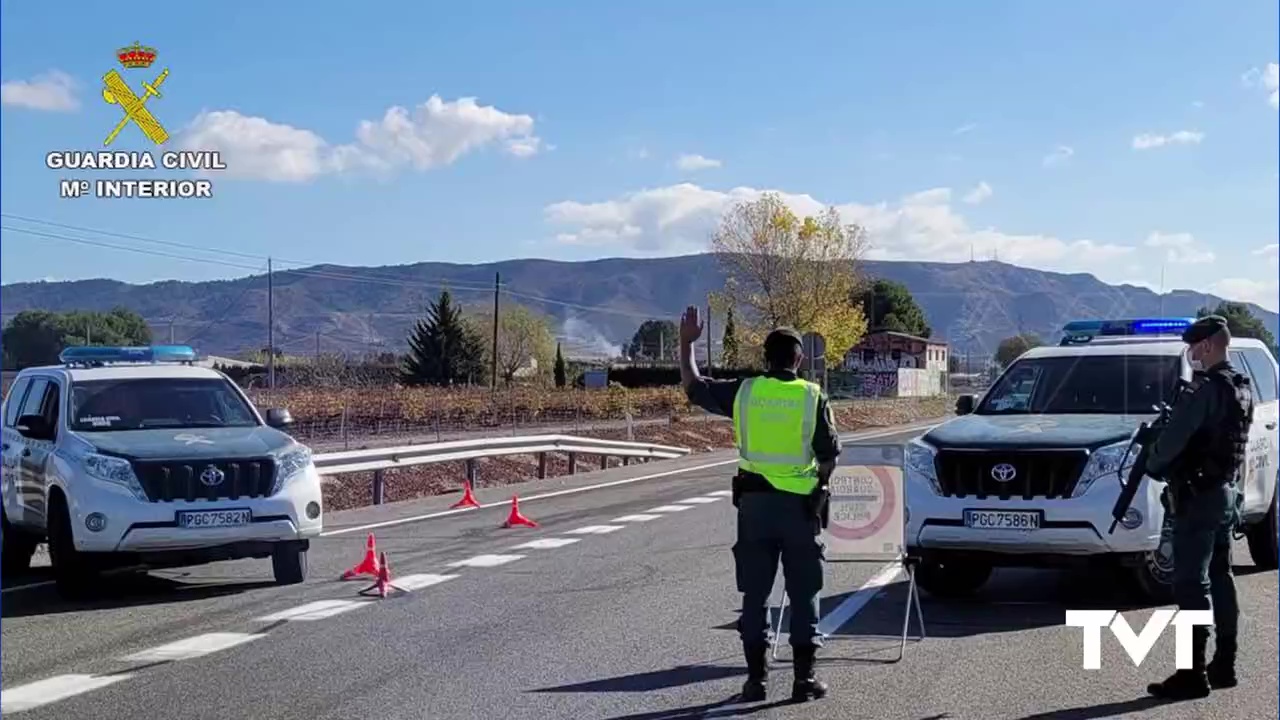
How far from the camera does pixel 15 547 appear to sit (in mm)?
13703

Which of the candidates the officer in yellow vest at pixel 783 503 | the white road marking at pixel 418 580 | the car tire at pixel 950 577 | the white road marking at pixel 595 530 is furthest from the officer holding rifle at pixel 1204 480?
the white road marking at pixel 595 530

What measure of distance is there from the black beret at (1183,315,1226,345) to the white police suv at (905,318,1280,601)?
1984 mm

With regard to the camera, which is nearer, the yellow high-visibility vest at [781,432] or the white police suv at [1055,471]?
the yellow high-visibility vest at [781,432]

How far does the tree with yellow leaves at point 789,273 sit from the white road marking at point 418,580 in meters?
58.2

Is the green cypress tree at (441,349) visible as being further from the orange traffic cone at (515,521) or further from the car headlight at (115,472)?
the car headlight at (115,472)

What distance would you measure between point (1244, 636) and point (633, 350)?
176329 mm

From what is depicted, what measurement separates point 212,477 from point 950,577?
19.8ft

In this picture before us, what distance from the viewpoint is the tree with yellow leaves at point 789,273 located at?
235ft

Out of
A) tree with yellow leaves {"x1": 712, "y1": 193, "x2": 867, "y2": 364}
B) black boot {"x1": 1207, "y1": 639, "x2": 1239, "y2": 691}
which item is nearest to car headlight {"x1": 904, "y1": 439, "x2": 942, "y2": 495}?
black boot {"x1": 1207, "y1": 639, "x2": 1239, "y2": 691}

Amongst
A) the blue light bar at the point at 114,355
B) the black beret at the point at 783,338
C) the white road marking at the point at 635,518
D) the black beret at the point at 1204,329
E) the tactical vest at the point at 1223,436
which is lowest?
the white road marking at the point at 635,518

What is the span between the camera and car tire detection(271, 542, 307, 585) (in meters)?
12.1

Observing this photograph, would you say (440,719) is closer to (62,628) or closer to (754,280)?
(62,628)

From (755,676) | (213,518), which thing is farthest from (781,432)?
(213,518)

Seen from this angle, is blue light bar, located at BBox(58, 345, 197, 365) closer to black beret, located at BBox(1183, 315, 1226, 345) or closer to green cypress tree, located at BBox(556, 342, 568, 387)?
black beret, located at BBox(1183, 315, 1226, 345)
